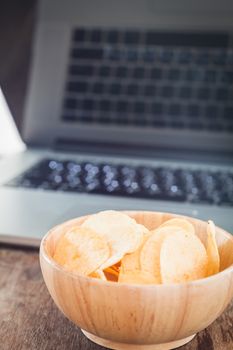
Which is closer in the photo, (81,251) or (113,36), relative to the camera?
(81,251)

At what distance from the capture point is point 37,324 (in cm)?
50

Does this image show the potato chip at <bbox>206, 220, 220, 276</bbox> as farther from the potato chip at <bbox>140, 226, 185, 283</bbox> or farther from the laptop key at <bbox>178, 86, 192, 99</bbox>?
the laptop key at <bbox>178, 86, 192, 99</bbox>

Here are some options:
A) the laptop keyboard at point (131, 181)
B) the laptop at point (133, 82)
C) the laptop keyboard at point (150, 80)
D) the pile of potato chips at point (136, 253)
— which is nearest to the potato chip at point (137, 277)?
the pile of potato chips at point (136, 253)

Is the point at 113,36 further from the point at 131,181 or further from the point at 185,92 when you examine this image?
the point at 131,181

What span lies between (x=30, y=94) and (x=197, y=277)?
34.7 inches

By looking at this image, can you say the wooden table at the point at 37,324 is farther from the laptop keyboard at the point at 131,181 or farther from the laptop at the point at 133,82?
the laptop at the point at 133,82

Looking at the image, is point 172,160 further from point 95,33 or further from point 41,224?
point 41,224

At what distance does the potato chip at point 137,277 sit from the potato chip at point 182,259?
0.05 feet

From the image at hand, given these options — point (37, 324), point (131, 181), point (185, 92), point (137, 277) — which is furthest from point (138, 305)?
point (185, 92)

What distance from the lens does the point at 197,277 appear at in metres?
0.44

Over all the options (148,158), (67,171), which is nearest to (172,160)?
(148,158)

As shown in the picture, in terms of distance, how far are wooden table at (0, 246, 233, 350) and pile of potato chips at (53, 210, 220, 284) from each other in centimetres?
7

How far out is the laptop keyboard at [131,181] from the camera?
33.6 inches

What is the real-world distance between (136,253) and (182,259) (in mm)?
42
